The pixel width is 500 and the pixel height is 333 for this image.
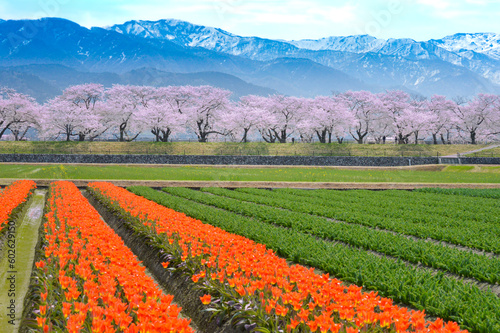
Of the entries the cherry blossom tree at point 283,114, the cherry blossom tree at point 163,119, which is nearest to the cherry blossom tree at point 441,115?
the cherry blossom tree at point 283,114

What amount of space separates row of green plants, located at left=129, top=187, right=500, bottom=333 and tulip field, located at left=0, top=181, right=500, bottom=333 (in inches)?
1.1

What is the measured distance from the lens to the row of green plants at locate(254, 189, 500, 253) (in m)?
11.3

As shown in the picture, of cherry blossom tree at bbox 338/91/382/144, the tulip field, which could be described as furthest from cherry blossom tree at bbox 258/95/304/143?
the tulip field

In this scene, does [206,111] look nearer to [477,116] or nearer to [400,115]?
[400,115]

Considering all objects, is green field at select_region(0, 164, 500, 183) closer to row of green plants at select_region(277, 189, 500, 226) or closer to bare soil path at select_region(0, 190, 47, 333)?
row of green plants at select_region(277, 189, 500, 226)

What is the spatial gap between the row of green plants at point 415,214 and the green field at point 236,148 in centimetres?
4015

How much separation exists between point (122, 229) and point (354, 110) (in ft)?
240

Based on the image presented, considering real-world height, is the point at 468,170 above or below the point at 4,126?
below

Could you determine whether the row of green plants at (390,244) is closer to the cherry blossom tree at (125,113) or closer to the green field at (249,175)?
the green field at (249,175)

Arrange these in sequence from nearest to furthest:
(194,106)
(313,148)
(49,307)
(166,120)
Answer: (49,307) < (313,148) < (166,120) < (194,106)

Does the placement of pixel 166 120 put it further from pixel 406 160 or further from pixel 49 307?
pixel 49 307

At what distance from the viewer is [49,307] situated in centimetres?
528

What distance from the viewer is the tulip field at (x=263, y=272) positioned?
15.9ft

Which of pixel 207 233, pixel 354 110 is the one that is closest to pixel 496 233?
pixel 207 233
